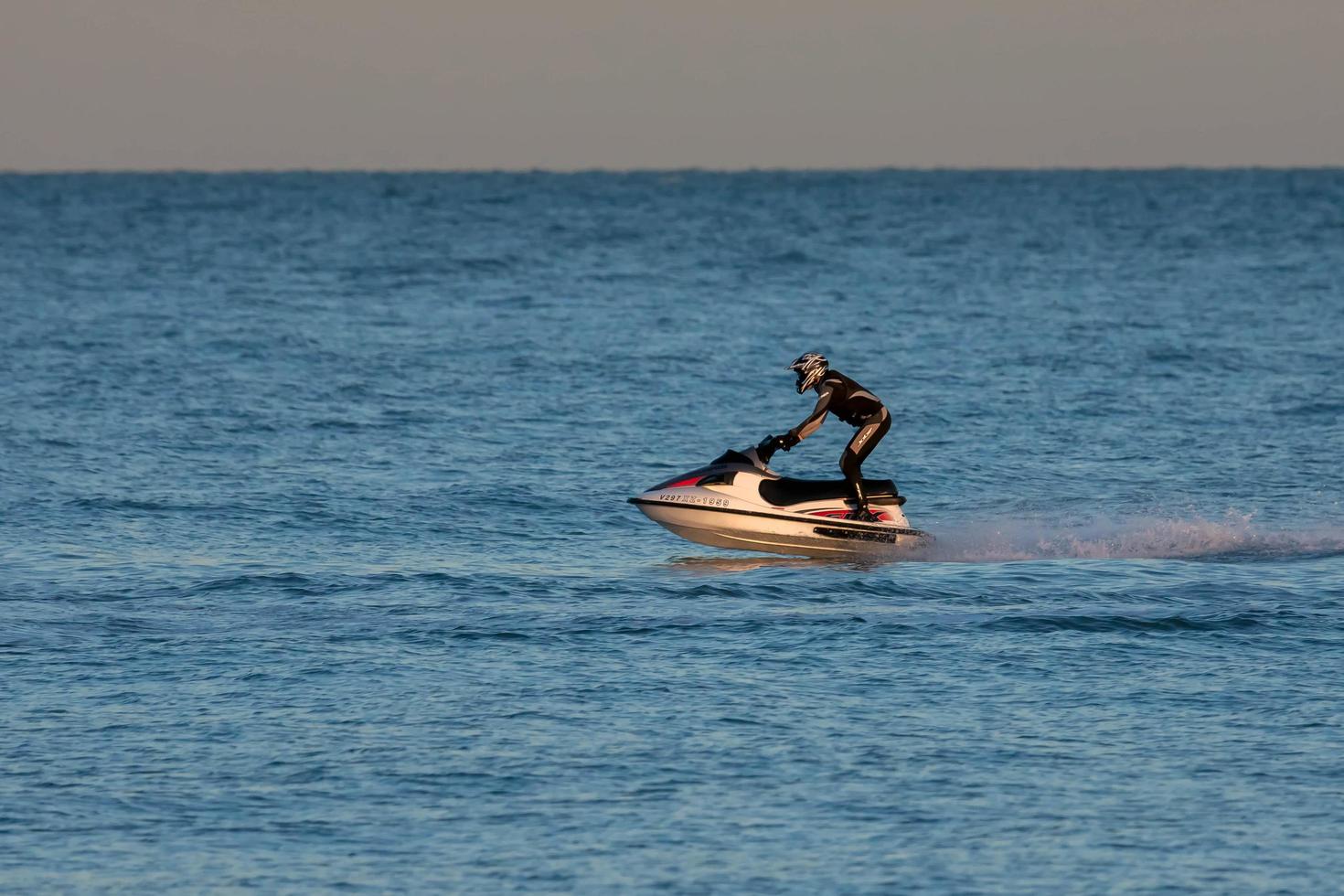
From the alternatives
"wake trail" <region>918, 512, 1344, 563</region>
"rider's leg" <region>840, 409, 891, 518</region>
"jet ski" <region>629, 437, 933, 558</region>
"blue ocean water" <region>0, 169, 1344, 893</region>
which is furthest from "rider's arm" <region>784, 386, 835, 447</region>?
"wake trail" <region>918, 512, 1344, 563</region>

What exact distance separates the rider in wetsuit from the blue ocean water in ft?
3.33

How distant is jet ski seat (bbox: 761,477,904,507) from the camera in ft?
63.0

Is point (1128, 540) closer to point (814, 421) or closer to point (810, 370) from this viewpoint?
point (814, 421)

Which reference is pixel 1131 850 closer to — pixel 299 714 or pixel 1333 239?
pixel 299 714

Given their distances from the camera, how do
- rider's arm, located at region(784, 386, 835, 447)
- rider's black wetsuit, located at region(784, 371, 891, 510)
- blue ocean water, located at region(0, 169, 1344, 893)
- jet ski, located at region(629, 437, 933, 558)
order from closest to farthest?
1. blue ocean water, located at region(0, 169, 1344, 893)
2. rider's arm, located at region(784, 386, 835, 447)
3. rider's black wetsuit, located at region(784, 371, 891, 510)
4. jet ski, located at region(629, 437, 933, 558)

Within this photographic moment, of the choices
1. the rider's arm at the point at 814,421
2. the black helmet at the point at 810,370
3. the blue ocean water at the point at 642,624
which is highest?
the black helmet at the point at 810,370

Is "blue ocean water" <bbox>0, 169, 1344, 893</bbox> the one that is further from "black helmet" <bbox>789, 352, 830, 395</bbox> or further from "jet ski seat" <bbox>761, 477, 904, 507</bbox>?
"black helmet" <bbox>789, 352, 830, 395</bbox>

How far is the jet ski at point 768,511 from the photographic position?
1906 cm

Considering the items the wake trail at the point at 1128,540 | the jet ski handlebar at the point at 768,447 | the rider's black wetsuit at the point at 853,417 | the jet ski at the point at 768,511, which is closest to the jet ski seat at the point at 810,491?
the jet ski at the point at 768,511

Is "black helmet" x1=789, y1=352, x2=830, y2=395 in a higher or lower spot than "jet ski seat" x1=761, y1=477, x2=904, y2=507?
higher

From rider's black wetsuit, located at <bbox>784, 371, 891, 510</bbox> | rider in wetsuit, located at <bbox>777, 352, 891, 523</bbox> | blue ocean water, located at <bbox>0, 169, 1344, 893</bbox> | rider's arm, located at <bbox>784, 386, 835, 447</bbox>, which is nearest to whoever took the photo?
blue ocean water, located at <bbox>0, 169, 1344, 893</bbox>

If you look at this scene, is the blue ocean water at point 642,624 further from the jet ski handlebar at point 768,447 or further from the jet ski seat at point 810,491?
the jet ski handlebar at point 768,447

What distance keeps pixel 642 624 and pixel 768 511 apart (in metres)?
3.47

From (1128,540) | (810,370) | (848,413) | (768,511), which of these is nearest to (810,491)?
(768,511)
